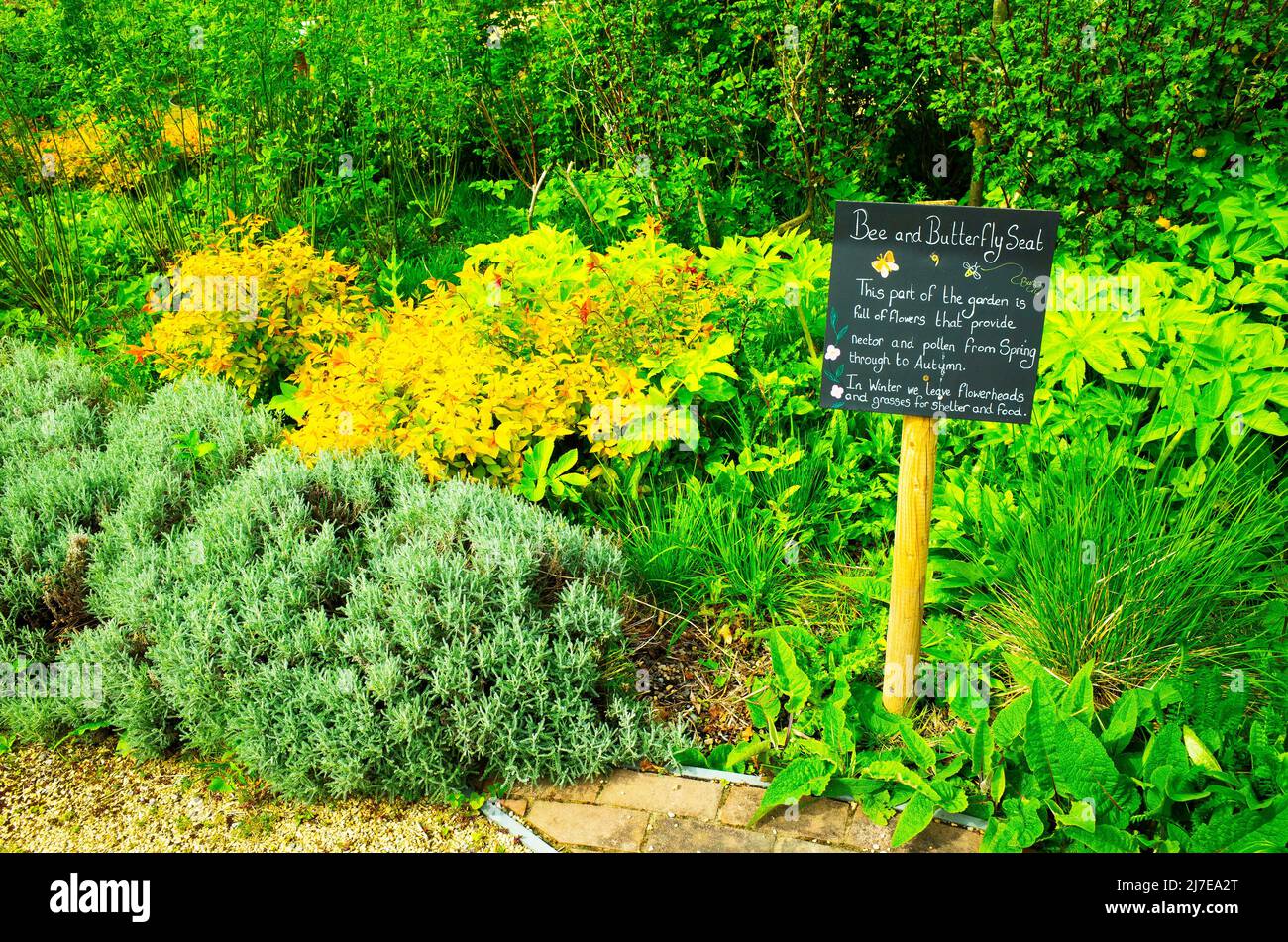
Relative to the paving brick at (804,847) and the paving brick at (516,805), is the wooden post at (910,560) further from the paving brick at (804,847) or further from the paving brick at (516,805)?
the paving brick at (516,805)

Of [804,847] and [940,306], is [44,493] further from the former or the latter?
[940,306]

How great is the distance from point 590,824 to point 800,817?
1.78ft

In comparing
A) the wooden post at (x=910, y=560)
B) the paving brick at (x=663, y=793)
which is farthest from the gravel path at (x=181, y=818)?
Result: the wooden post at (x=910, y=560)

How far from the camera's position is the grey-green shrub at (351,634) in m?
2.63

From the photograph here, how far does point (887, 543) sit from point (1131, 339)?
1.05 m

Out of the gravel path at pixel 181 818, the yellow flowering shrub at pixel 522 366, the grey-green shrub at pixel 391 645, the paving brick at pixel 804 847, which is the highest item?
the yellow flowering shrub at pixel 522 366

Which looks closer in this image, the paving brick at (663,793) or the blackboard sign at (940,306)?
the blackboard sign at (940,306)

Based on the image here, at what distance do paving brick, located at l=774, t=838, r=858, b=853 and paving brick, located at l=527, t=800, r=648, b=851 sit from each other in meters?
0.35

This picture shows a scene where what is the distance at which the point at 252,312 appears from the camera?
4.18 meters

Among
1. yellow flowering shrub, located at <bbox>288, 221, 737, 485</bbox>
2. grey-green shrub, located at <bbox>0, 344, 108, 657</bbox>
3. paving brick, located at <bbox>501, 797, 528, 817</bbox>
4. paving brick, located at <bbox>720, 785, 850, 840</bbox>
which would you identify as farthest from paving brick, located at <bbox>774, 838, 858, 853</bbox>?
grey-green shrub, located at <bbox>0, 344, 108, 657</bbox>

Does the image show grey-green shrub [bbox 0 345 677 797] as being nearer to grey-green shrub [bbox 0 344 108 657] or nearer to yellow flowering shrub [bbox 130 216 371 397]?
grey-green shrub [bbox 0 344 108 657]

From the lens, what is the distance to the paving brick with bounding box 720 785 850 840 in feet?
8.11

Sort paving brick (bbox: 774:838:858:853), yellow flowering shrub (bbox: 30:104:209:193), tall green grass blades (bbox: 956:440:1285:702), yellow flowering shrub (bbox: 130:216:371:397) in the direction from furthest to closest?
yellow flowering shrub (bbox: 30:104:209:193)
yellow flowering shrub (bbox: 130:216:371:397)
tall green grass blades (bbox: 956:440:1285:702)
paving brick (bbox: 774:838:858:853)

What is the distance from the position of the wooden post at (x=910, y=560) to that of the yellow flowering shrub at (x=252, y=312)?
7.93 feet
